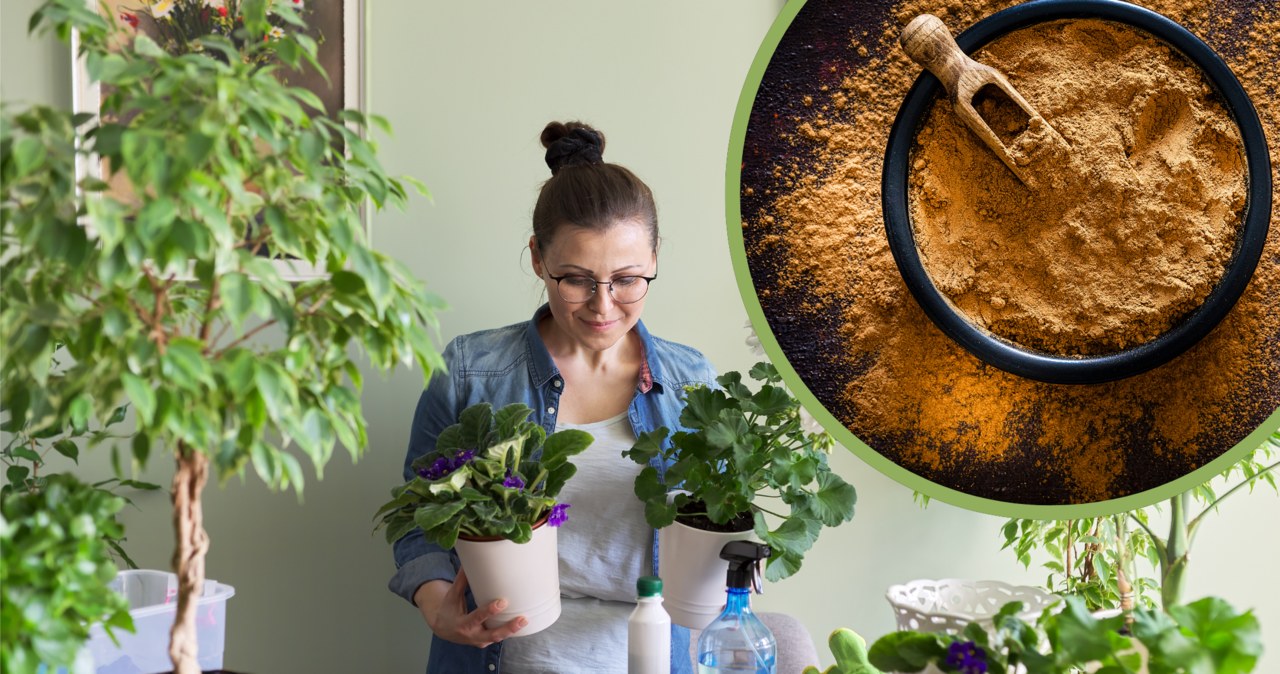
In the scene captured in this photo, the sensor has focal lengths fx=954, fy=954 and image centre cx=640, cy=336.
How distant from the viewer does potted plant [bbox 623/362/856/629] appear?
1095 millimetres

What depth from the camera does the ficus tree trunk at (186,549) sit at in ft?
2.39

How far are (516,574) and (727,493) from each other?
261 mm

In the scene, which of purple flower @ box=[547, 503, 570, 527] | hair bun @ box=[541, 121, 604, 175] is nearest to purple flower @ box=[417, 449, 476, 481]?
purple flower @ box=[547, 503, 570, 527]

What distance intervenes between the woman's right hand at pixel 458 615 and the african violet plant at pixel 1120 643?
21.4 inches

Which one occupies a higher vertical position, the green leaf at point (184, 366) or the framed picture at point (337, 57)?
the framed picture at point (337, 57)

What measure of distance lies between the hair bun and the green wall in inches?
7.5

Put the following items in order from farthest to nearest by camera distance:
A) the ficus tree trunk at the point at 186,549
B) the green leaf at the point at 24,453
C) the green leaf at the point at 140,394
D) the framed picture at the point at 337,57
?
the framed picture at the point at 337,57 → the green leaf at the point at 24,453 → the ficus tree trunk at the point at 186,549 → the green leaf at the point at 140,394

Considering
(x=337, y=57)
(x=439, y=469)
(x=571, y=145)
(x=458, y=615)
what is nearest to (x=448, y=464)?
(x=439, y=469)

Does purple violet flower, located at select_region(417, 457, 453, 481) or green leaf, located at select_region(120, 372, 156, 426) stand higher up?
green leaf, located at select_region(120, 372, 156, 426)

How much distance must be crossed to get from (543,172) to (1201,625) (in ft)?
4.31

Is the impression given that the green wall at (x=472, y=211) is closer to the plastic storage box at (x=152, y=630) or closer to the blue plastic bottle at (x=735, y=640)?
the plastic storage box at (x=152, y=630)

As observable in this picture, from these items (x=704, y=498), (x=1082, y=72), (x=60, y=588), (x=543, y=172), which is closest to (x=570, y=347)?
(x=543, y=172)

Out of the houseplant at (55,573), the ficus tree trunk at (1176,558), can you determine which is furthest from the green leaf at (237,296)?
the ficus tree trunk at (1176,558)

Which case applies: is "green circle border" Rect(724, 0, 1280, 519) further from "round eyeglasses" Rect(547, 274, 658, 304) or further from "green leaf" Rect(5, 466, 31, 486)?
"green leaf" Rect(5, 466, 31, 486)
